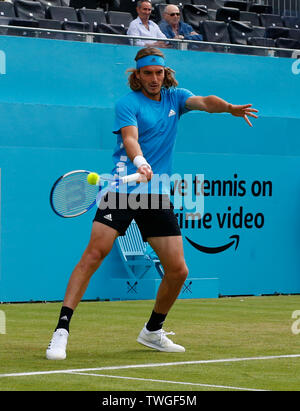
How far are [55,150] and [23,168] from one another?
57 centimetres

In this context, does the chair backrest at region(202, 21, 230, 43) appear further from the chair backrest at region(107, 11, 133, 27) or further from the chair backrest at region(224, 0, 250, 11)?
the chair backrest at region(224, 0, 250, 11)

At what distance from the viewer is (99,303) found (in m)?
14.0

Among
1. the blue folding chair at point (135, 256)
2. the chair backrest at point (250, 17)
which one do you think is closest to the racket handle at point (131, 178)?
the blue folding chair at point (135, 256)

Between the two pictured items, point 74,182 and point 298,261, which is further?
point 298,261

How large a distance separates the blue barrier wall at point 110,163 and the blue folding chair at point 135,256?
184mm

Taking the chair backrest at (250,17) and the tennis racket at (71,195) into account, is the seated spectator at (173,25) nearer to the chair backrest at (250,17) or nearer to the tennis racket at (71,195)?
the chair backrest at (250,17)

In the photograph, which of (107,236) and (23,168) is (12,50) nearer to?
(23,168)

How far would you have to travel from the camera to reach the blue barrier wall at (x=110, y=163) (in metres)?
13.9

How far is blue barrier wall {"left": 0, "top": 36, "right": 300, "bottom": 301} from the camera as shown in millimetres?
13945

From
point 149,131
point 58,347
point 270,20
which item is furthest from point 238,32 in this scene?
point 58,347

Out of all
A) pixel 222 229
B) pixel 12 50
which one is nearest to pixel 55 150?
pixel 12 50

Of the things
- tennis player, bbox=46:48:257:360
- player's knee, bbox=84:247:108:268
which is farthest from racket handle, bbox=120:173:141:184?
player's knee, bbox=84:247:108:268

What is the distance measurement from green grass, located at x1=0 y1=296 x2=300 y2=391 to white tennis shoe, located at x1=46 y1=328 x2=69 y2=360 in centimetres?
8

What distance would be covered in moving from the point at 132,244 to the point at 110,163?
1.27 metres
